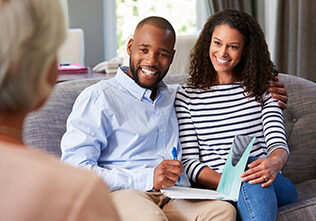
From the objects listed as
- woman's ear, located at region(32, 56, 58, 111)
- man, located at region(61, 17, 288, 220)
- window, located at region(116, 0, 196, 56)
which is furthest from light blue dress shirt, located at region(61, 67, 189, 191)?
window, located at region(116, 0, 196, 56)

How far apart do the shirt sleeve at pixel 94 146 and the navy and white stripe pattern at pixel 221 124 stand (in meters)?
0.23

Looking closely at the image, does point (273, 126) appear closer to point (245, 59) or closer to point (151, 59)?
point (245, 59)

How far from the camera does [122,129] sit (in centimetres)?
176

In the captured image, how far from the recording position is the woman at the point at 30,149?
589mm

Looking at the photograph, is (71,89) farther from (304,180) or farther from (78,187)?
(78,187)

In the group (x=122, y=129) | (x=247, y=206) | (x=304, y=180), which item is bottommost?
(x=304, y=180)

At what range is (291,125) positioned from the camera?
2.14 metres

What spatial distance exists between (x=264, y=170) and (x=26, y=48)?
115 centimetres

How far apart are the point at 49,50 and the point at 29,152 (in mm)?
141

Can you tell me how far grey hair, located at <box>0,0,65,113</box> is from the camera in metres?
0.63

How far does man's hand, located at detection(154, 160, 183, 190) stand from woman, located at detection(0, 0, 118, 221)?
95 cm

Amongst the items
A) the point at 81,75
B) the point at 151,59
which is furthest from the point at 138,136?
the point at 81,75

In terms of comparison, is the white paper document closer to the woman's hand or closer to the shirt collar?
the woman's hand

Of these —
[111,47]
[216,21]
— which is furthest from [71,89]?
[111,47]
